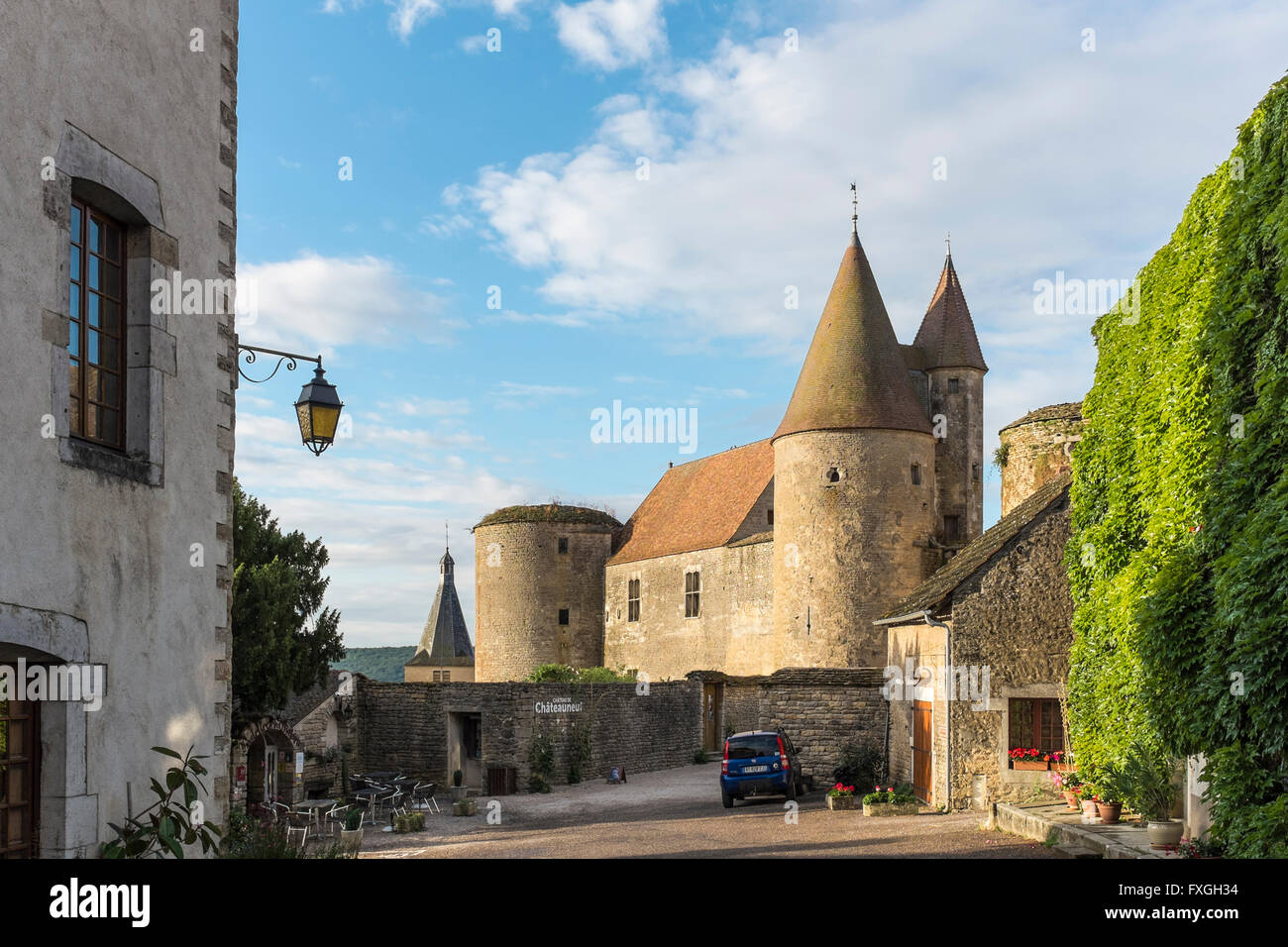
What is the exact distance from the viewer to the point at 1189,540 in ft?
36.5

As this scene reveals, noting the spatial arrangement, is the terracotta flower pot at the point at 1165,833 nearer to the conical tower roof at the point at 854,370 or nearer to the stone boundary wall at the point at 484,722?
the stone boundary wall at the point at 484,722

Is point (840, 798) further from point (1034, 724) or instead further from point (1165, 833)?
point (1165, 833)

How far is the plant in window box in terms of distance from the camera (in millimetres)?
17359

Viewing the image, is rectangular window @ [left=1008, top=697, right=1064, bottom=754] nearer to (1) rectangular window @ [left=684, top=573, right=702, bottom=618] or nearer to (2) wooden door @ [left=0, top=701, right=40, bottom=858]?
(2) wooden door @ [left=0, top=701, right=40, bottom=858]

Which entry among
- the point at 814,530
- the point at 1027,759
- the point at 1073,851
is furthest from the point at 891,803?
the point at 814,530

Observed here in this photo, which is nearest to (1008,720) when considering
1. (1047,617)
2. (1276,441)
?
(1047,617)

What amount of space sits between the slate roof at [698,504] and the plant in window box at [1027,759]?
67.2 feet

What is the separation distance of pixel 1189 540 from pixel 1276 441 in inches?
90.1

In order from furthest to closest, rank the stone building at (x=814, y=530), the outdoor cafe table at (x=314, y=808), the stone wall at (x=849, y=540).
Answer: the stone building at (x=814, y=530), the stone wall at (x=849, y=540), the outdoor cafe table at (x=314, y=808)

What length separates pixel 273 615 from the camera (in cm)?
2009

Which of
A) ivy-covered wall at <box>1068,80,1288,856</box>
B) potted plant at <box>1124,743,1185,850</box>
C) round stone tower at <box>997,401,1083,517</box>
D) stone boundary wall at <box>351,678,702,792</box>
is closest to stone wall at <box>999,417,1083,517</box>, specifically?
round stone tower at <box>997,401,1083,517</box>

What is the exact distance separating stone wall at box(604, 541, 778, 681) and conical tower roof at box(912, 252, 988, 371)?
813 centimetres

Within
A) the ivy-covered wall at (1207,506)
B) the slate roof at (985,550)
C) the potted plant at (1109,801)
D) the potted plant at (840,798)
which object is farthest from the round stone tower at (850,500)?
the potted plant at (1109,801)

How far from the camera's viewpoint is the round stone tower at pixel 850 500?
1122 inches
